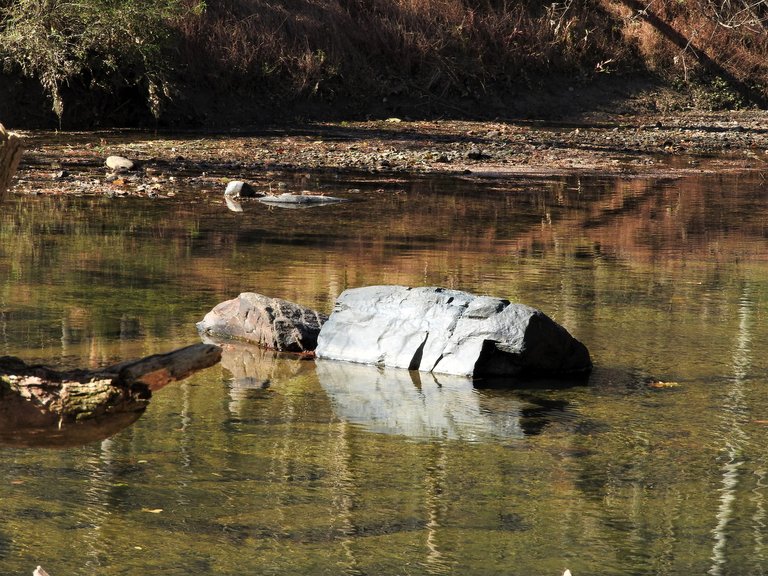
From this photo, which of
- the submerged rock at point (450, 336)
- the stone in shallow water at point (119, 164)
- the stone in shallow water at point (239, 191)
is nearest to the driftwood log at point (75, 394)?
the submerged rock at point (450, 336)

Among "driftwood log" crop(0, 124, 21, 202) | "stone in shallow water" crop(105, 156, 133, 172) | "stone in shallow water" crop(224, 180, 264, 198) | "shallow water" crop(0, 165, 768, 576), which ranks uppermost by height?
"driftwood log" crop(0, 124, 21, 202)

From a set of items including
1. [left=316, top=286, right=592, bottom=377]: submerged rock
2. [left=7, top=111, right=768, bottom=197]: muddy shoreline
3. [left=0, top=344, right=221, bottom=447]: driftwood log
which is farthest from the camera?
[left=7, top=111, right=768, bottom=197]: muddy shoreline

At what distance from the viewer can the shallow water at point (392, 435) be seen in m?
4.62

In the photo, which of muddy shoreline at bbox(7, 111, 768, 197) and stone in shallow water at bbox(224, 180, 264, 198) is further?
muddy shoreline at bbox(7, 111, 768, 197)

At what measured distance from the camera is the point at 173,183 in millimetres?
17062

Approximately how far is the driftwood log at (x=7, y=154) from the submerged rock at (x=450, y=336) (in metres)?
3.90

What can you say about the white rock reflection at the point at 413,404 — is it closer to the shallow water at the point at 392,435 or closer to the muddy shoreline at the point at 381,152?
the shallow water at the point at 392,435

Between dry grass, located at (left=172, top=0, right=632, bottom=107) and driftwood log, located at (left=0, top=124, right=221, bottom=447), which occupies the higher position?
dry grass, located at (left=172, top=0, right=632, bottom=107)

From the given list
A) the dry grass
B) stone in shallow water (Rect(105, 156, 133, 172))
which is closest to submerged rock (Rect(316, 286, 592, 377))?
stone in shallow water (Rect(105, 156, 133, 172))

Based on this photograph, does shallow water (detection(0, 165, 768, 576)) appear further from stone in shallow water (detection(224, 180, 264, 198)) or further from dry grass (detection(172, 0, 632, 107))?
dry grass (detection(172, 0, 632, 107))

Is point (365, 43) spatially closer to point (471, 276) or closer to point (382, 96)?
point (382, 96)

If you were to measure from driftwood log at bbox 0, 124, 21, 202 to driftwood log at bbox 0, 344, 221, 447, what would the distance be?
0.51m

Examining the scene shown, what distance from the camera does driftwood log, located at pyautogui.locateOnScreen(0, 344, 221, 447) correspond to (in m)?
3.43

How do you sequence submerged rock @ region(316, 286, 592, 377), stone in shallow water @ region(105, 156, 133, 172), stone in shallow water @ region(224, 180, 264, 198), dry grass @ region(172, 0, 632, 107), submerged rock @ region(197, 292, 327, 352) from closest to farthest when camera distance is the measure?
submerged rock @ region(316, 286, 592, 377), submerged rock @ region(197, 292, 327, 352), stone in shallow water @ region(224, 180, 264, 198), stone in shallow water @ region(105, 156, 133, 172), dry grass @ region(172, 0, 632, 107)
